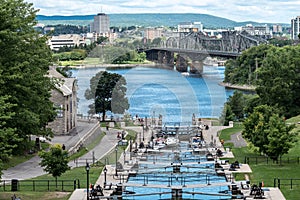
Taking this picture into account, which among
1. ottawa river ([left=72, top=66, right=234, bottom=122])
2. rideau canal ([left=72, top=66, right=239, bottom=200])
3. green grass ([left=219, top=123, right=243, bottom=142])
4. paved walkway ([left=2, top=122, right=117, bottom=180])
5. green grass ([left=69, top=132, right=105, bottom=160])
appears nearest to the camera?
rideau canal ([left=72, top=66, right=239, bottom=200])

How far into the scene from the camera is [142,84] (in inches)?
4771

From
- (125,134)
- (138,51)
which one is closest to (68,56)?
(138,51)

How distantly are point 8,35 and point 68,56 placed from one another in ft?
485

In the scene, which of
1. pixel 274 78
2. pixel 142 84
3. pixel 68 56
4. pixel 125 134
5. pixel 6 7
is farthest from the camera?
pixel 68 56

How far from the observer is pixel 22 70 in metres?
40.3

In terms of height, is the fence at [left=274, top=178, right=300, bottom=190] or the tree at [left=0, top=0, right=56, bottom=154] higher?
the tree at [left=0, top=0, right=56, bottom=154]

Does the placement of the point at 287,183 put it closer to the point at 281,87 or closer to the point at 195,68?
the point at 281,87

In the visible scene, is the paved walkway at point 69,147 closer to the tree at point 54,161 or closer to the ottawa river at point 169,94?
the tree at point 54,161

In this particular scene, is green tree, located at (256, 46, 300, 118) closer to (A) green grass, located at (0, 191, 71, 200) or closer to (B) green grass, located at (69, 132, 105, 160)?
(B) green grass, located at (69, 132, 105, 160)

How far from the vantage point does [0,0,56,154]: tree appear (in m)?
38.6

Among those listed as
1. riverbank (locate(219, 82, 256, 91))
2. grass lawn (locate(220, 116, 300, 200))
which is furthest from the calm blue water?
riverbank (locate(219, 82, 256, 91))

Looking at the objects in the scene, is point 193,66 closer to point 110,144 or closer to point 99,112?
point 99,112

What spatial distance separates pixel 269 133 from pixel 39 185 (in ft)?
46.5

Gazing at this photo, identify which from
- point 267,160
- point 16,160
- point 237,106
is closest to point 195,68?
point 237,106
